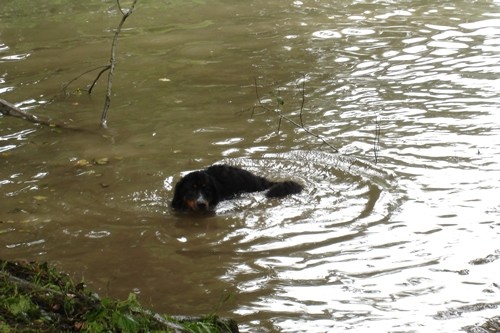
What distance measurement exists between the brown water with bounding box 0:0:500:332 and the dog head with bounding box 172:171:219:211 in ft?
0.61

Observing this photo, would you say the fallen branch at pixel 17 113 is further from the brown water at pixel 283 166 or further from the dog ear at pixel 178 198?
the dog ear at pixel 178 198

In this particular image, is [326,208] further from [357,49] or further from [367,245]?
[357,49]

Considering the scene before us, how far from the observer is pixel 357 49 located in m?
15.5

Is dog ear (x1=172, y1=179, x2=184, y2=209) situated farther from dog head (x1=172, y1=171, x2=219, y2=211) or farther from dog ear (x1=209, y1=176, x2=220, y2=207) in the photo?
dog ear (x1=209, y1=176, x2=220, y2=207)

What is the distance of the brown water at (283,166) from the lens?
6.92 meters

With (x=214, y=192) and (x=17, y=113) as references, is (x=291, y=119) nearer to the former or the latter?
(x=214, y=192)

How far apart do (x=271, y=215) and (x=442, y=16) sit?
34.8ft

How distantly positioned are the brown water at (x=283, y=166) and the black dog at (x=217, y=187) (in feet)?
0.52

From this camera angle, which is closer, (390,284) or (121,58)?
(390,284)

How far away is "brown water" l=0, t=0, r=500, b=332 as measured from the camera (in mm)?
6918

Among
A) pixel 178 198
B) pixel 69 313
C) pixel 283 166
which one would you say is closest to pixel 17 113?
pixel 178 198

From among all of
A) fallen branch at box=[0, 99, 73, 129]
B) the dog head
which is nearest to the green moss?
the dog head

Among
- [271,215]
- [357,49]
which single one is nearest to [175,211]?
[271,215]

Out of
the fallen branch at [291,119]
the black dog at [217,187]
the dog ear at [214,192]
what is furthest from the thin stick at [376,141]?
the dog ear at [214,192]
